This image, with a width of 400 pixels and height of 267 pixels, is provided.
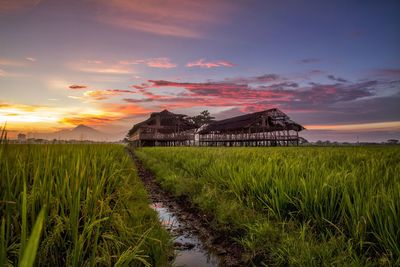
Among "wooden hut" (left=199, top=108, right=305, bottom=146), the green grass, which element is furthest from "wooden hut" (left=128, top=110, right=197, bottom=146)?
the green grass

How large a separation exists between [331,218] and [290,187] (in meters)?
0.85

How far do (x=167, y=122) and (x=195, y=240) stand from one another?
136 feet

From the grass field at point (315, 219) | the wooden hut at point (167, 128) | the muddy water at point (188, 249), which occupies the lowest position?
the muddy water at point (188, 249)

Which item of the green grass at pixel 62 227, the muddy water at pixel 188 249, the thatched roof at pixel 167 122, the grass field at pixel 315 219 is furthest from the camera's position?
the thatched roof at pixel 167 122

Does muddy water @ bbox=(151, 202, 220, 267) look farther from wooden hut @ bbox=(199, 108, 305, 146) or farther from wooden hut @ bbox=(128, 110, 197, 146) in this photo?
wooden hut @ bbox=(128, 110, 197, 146)

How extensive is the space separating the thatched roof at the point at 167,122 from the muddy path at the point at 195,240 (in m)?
37.7

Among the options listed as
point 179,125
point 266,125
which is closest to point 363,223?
point 266,125

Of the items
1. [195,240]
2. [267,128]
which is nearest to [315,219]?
[195,240]

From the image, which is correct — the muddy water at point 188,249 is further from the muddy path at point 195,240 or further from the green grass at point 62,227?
the green grass at point 62,227

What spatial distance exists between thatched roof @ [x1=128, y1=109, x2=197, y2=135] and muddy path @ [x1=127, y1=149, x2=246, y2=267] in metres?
37.7

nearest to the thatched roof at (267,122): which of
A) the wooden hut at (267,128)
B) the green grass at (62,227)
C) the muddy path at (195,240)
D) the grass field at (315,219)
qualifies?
the wooden hut at (267,128)

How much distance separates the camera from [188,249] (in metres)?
4.09

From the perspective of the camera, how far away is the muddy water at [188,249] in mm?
3674

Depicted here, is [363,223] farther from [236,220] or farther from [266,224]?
[236,220]
